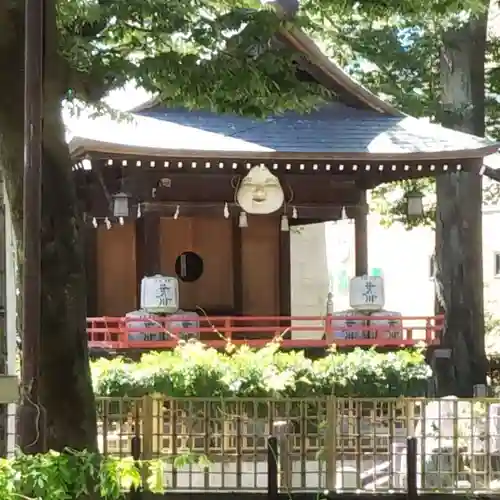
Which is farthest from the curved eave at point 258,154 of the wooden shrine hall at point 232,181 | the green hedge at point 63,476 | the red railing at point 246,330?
the green hedge at point 63,476

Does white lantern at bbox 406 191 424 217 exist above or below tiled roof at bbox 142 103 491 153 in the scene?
below

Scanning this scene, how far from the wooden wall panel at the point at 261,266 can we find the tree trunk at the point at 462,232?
2.98m

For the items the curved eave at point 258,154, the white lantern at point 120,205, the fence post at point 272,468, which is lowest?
the fence post at point 272,468

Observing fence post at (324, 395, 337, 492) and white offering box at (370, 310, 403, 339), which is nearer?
fence post at (324, 395, 337, 492)

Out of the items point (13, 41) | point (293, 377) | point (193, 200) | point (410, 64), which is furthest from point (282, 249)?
point (13, 41)

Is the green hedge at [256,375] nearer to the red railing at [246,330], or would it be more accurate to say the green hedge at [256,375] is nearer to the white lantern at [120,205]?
the red railing at [246,330]

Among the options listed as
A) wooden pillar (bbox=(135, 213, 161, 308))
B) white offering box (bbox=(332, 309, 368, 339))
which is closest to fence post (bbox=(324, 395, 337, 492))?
white offering box (bbox=(332, 309, 368, 339))

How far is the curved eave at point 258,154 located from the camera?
1134 cm

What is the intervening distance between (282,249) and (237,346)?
3.36 metres

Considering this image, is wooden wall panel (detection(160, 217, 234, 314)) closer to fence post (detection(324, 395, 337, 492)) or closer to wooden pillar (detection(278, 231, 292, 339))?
wooden pillar (detection(278, 231, 292, 339))

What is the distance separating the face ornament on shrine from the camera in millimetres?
12852

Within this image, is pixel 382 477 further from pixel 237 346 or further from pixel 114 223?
pixel 114 223

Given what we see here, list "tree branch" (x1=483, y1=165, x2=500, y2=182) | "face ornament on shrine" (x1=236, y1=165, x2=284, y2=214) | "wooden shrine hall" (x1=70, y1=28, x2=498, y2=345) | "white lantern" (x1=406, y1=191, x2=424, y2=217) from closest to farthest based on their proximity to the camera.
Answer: "wooden shrine hall" (x1=70, y1=28, x2=498, y2=345) → "face ornament on shrine" (x1=236, y1=165, x2=284, y2=214) → "white lantern" (x1=406, y1=191, x2=424, y2=217) → "tree branch" (x1=483, y1=165, x2=500, y2=182)

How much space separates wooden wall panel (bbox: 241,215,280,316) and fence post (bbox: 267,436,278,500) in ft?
21.6
